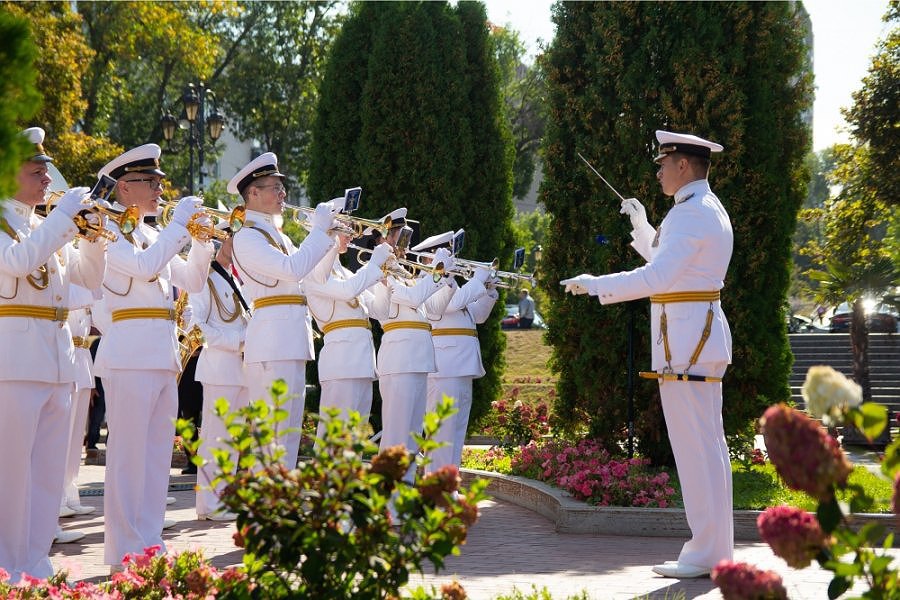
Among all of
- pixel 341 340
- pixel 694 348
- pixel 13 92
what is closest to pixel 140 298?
pixel 341 340

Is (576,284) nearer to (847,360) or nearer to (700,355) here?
(700,355)

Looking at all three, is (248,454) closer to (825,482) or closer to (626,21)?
(825,482)

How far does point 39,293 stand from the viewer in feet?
20.1

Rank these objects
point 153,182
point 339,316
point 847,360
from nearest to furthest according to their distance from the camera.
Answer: point 153,182 → point 339,316 → point 847,360

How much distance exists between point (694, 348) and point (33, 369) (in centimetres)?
358

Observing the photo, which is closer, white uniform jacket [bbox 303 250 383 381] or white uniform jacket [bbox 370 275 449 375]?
white uniform jacket [bbox 303 250 383 381]

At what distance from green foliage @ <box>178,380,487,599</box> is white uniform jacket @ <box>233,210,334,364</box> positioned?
4186 mm

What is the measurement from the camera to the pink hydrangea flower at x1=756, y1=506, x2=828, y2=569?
10.2 ft

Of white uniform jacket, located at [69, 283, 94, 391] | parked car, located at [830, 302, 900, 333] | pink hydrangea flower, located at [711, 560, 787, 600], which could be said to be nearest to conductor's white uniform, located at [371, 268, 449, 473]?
white uniform jacket, located at [69, 283, 94, 391]

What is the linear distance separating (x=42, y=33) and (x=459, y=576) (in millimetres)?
17525

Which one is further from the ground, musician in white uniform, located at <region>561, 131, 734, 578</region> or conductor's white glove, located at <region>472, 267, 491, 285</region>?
conductor's white glove, located at <region>472, 267, 491, 285</region>

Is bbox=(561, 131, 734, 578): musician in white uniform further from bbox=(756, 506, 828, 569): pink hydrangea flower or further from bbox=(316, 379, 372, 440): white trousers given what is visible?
bbox=(756, 506, 828, 569): pink hydrangea flower

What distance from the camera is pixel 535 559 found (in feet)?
24.3

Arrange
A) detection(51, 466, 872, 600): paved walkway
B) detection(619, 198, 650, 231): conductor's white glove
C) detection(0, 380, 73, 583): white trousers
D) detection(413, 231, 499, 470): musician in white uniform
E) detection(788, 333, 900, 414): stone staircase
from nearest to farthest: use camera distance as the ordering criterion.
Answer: detection(0, 380, 73, 583): white trousers → detection(51, 466, 872, 600): paved walkway → detection(619, 198, 650, 231): conductor's white glove → detection(413, 231, 499, 470): musician in white uniform → detection(788, 333, 900, 414): stone staircase
